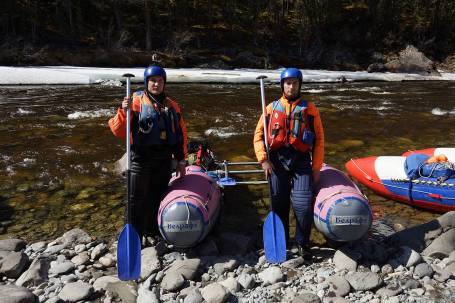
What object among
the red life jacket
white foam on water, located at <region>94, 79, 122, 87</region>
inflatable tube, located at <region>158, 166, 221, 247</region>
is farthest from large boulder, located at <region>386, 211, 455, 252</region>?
white foam on water, located at <region>94, 79, 122, 87</region>

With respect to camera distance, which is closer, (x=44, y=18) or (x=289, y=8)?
(x=44, y=18)

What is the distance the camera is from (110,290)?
149 inches

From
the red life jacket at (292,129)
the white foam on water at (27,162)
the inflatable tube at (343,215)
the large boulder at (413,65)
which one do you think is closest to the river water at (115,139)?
the white foam on water at (27,162)

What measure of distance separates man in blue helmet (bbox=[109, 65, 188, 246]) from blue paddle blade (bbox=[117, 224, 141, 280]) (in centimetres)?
43

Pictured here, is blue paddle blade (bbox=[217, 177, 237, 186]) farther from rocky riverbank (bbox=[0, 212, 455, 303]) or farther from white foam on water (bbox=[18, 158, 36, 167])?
white foam on water (bbox=[18, 158, 36, 167])

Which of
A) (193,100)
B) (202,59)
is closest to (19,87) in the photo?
(193,100)

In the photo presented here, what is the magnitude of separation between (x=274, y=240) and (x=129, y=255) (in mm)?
1511

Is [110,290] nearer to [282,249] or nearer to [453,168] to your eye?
[282,249]

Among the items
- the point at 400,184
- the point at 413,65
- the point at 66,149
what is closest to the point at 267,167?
the point at 400,184

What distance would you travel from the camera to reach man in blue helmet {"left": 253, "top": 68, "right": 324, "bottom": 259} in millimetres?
4395

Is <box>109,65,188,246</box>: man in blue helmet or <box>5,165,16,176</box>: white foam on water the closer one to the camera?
<box>109,65,188,246</box>: man in blue helmet

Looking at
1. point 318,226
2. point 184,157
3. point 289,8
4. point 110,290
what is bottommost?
point 110,290

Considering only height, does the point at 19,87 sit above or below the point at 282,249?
above

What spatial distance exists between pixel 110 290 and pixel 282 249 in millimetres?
1768
